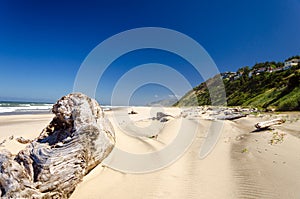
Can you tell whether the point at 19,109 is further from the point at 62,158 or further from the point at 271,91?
the point at 271,91

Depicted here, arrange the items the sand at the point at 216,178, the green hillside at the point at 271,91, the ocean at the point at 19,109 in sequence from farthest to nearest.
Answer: the ocean at the point at 19,109, the green hillside at the point at 271,91, the sand at the point at 216,178

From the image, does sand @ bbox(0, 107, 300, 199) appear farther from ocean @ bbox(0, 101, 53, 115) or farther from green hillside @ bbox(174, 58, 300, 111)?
ocean @ bbox(0, 101, 53, 115)

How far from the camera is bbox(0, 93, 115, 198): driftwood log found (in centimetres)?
260

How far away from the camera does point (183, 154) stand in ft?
18.0

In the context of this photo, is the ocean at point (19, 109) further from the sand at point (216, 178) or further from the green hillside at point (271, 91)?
the green hillside at point (271, 91)

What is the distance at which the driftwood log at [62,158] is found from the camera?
2.60 m

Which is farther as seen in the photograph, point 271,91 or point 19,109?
point 19,109

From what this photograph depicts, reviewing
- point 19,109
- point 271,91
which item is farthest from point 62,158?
→ point 19,109

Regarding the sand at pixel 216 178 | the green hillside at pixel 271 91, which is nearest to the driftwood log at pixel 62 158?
the sand at pixel 216 178

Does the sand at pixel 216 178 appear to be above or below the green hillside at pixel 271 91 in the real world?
below

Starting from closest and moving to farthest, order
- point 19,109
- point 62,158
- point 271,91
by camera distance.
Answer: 1. point 62,158
2. point 271,91
3. point 19,109

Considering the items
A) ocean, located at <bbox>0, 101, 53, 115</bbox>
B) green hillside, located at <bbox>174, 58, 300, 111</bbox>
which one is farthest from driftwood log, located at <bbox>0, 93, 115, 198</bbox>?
ocean, located at <bbox>0, 101, 53, 115</bbox>

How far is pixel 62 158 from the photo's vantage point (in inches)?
127

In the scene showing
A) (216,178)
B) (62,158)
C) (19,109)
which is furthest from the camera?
(19,109)
